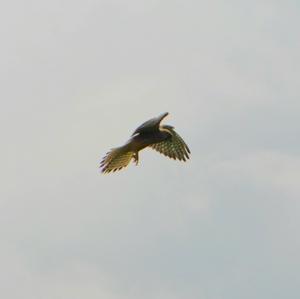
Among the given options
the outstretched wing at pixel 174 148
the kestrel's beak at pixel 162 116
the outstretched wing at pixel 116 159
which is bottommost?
the outstretched wing at pixel 116 159

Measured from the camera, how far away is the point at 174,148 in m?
36.6

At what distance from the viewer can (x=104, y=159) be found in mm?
31672

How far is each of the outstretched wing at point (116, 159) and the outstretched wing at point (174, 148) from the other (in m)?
4.32

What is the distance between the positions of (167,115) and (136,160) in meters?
1.84

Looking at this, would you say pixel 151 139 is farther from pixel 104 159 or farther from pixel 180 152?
pixel 180 152

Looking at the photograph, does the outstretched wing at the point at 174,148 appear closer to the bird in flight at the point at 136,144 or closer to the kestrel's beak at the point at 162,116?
the bird in flight at the point at 136,144

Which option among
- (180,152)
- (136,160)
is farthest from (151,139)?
(180,152)

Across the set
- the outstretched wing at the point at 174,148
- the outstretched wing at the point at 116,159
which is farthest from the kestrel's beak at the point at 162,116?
the outstretched wing at the point at 174,148

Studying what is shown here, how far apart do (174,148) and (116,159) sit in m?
5.01

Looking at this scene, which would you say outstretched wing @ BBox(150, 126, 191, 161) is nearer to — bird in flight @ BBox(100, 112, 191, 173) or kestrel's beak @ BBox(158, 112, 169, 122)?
bird in flight @ BBox(100, 112, 191, 173)

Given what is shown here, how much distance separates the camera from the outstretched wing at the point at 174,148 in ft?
119

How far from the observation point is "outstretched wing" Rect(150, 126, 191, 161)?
119 ft

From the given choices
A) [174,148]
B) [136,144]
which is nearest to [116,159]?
[136,144]

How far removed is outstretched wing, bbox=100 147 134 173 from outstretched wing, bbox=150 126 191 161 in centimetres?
432
